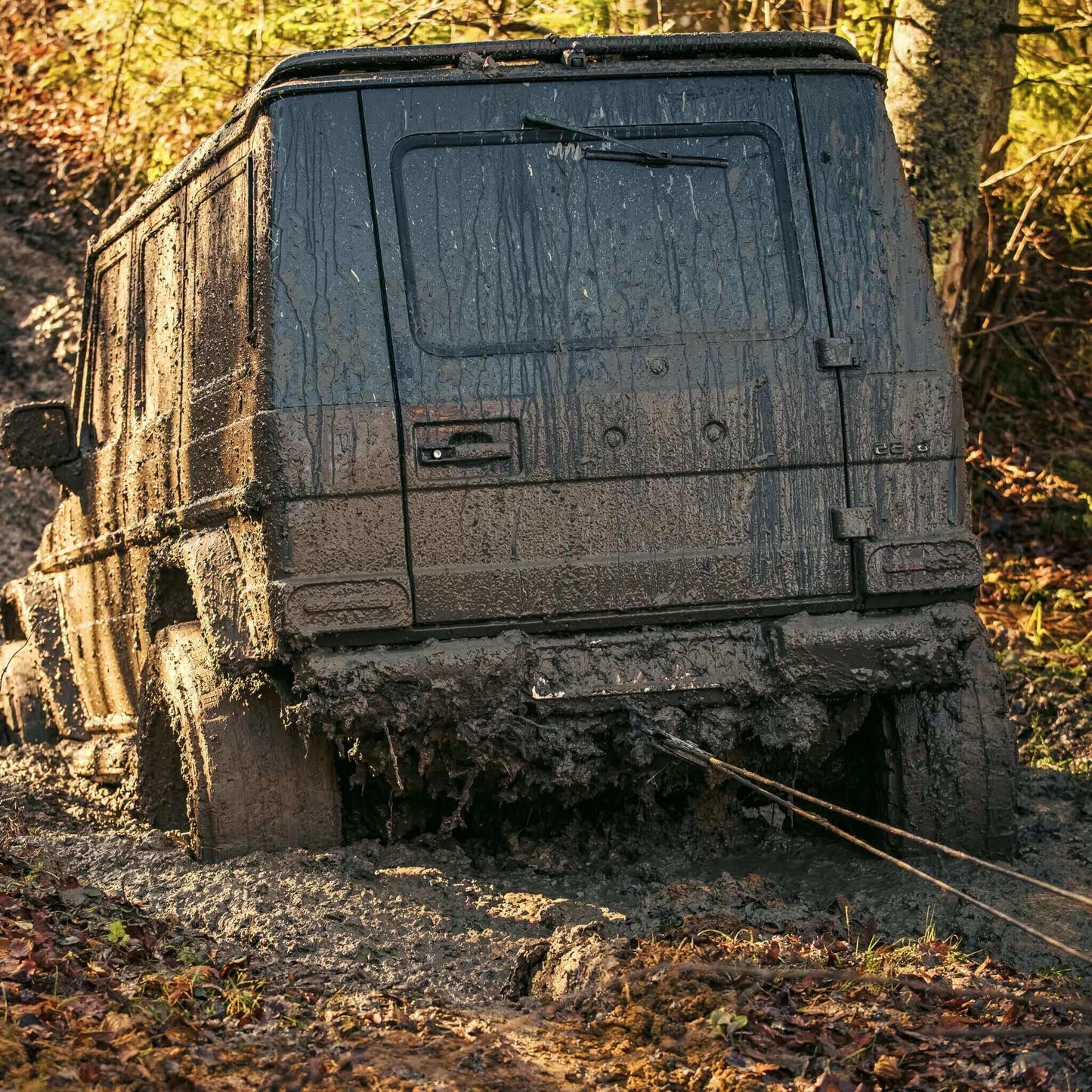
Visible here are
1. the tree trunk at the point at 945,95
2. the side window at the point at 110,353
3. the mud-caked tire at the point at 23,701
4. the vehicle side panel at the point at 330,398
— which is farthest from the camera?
the tree trunk at the point at 945,95

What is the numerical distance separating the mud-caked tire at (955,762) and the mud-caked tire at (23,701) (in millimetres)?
4123

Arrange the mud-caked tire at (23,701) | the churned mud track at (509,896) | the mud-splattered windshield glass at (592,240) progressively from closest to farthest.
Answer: the churned mud track at (509,896)
the mud-splattered windshield glass at (592,240)
the mud-caked tire at (23,701)

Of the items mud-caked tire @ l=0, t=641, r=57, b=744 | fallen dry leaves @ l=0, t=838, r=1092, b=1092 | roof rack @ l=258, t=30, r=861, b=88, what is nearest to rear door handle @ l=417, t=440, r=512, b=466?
roof rack @ l=258, t=30, r=861, b=88

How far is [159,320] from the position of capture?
18.6 feet

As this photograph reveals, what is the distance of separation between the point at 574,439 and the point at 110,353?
8.86ft

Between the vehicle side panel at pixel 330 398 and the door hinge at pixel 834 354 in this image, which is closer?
the vehicle side panel at pixel 330 398

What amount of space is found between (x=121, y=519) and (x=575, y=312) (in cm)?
236

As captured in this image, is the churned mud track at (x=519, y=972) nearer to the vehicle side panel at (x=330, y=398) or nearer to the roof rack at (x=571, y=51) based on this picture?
the vehicle side panel at (x=330, y=398)

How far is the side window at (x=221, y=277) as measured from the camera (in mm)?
4680

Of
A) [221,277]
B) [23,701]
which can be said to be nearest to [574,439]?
[221,277]

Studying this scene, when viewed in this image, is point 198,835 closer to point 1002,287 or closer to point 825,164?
point 825,164

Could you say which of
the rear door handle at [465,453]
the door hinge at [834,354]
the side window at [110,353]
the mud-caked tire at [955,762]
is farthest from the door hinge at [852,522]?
the side window at [110,353]

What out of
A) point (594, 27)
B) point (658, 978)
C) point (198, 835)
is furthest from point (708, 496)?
point (594, 27)

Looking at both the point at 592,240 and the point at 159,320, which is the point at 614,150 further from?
the point at 159,320
